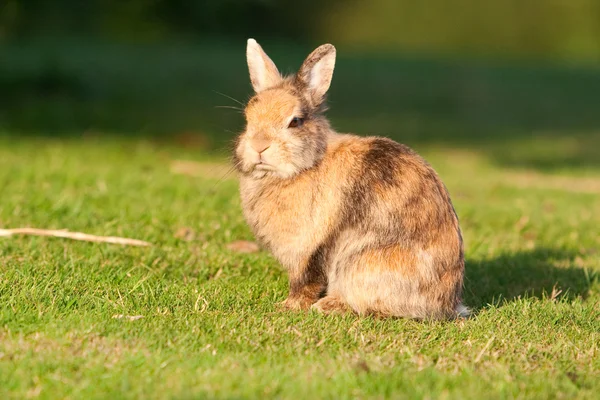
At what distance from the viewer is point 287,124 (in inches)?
184

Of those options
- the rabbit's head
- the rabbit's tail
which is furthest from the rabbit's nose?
the rabbit's tail

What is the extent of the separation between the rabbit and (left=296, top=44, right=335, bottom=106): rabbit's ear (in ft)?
0.49

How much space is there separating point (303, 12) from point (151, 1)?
61.8 feet

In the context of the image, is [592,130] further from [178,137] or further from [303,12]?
[303,12]

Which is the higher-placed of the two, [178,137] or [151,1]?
[151,1]

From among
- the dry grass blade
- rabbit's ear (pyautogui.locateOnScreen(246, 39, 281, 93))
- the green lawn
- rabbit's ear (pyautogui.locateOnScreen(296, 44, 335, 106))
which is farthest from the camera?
the dry grass blade

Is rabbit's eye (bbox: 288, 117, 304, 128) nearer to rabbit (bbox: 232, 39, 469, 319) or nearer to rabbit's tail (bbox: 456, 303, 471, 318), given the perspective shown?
rabbit (bbox: 232, 39, 469, 319)

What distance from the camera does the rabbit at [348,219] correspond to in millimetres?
4586

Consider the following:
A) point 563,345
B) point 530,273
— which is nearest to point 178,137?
point 530,273

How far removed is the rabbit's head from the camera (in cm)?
464

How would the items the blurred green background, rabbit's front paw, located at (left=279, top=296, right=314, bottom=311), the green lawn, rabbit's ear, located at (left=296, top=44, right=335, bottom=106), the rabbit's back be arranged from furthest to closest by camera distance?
the blurred green background → rabbit's ear, located at (left=296, top=44, right=335, bottom=106) → rabbit's front paw, located at (left=279, top=296, right=314, bottom=311) → the rabbit's back → the green lawn

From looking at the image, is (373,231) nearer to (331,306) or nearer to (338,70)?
(331,306)

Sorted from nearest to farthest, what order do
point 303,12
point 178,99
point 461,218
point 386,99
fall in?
1. point 461,218
2. point 178,99
3. point 386,99
4. point 303,12

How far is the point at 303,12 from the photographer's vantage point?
32625 mm
